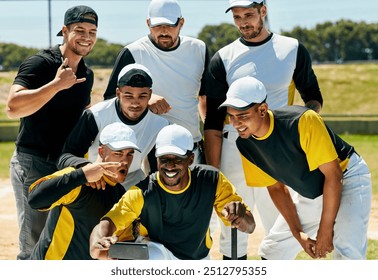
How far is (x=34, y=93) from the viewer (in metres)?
5.03

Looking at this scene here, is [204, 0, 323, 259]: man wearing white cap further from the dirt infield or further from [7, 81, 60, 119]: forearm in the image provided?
the dirt infield

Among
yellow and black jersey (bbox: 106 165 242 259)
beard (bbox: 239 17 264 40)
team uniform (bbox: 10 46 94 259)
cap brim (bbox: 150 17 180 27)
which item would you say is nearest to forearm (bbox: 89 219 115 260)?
yellow and black jersey (bbox: 106 165 242 259)

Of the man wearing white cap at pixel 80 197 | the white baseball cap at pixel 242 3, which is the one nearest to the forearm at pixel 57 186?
the man wearing white cap at pixel 80 197

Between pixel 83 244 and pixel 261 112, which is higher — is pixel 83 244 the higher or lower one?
the lower one

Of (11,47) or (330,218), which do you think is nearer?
(330,218)

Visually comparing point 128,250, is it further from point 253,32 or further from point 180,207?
point 253,32

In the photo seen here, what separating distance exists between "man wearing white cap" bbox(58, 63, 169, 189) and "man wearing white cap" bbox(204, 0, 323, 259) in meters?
0.51

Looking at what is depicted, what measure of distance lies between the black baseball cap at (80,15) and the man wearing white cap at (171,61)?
35 cm

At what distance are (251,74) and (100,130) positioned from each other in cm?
117

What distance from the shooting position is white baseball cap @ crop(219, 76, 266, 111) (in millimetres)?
4496

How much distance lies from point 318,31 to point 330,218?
1829 centimetres

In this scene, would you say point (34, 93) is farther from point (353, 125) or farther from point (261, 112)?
point (353, 125)

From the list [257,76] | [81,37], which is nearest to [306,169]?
[257,76]
